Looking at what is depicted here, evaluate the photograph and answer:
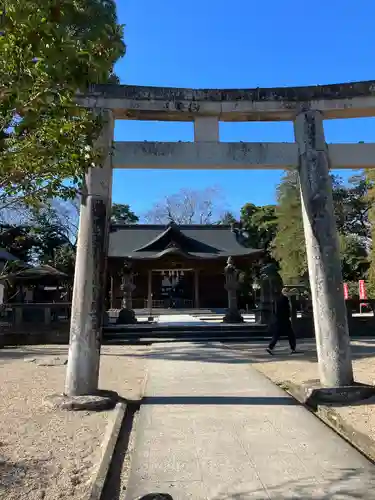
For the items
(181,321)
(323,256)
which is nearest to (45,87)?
(323,256)

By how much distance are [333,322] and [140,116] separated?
4.13m

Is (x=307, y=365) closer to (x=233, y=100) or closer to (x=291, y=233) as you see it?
(x=233, y=100)

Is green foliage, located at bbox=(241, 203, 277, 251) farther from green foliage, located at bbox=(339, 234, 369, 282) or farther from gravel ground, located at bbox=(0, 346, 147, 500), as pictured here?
gravel ground, located at bbox=(0, 346, 147, 500)

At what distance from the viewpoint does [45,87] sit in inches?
105

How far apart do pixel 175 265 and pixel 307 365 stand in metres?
18.6

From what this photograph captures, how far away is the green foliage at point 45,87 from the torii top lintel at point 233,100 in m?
2.34

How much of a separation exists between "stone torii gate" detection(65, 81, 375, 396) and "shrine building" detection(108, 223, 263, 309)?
62.7 ft

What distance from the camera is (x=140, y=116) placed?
6336 millimetres

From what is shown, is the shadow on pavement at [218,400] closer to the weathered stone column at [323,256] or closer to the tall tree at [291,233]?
the weathered stone column at [323,256]

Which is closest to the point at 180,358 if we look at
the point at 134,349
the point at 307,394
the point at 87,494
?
the point at 134,349

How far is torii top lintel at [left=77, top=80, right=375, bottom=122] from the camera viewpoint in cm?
612

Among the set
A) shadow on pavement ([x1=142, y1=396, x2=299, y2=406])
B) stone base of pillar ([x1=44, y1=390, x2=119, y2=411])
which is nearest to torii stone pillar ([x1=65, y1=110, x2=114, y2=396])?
stone base of pillar ([x1=44, y1=390, x2=119, y2=411])

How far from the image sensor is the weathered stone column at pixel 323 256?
5.57 m

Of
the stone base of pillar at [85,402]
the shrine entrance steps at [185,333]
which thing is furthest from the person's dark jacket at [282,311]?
the stone base of pillar at [85,402]
